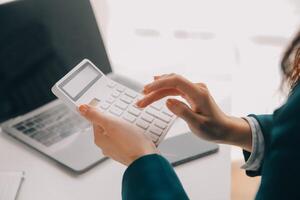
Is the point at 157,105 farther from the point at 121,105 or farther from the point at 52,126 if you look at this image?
the point at 52,126

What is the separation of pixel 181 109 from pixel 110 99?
0.43ft

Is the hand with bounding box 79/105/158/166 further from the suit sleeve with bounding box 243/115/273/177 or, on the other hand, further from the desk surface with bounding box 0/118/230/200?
the suit sleeve with bounding box 243/115/273/177

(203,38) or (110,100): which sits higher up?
(110,100)

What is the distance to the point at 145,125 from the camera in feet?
2.11

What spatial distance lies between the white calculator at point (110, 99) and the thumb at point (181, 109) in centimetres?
2

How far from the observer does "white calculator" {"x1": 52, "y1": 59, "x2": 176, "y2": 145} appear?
64 centimetres

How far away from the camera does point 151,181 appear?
521mm

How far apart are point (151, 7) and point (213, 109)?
684 millimetres

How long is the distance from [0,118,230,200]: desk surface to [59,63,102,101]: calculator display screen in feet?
0.54

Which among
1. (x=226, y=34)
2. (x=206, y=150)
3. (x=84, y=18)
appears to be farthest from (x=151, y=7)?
(x=206, y=150)

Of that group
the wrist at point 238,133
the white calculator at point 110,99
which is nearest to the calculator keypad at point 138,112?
the white calculator at point 110,99

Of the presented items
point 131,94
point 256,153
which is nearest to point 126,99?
point 131,94

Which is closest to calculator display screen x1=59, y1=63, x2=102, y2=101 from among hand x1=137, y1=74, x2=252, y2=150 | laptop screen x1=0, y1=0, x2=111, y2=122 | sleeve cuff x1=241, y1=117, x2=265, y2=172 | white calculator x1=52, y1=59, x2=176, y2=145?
white calculator x1=52, y1=59, x2=176, y2=145

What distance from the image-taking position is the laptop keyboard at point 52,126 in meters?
0.79
